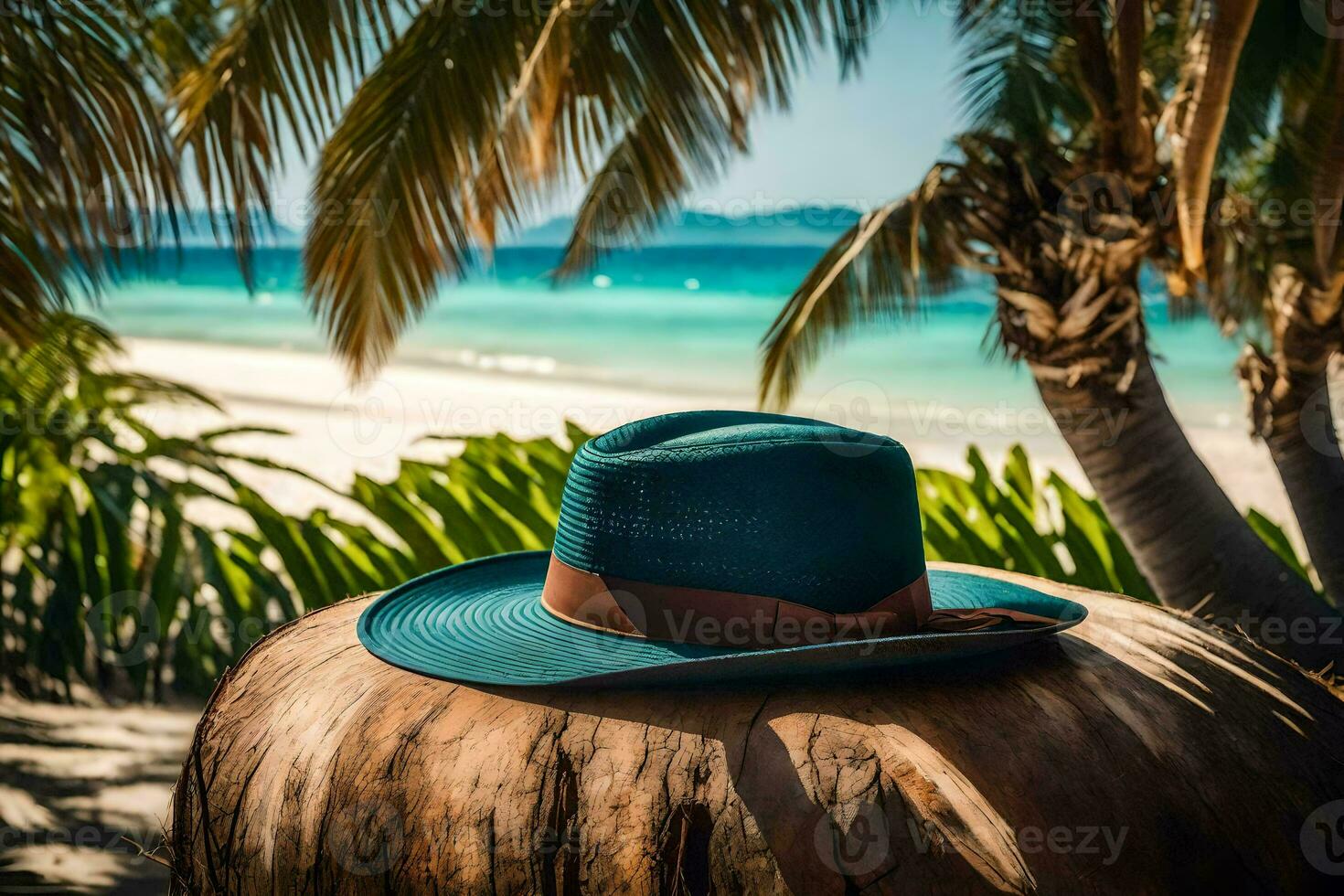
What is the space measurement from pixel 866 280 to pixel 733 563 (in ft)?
7.99

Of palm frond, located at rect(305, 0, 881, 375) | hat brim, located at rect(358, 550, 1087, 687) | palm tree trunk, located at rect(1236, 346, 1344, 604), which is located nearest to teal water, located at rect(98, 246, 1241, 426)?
palm tree trunk, located at rect(1236, 346, 1344, 604)

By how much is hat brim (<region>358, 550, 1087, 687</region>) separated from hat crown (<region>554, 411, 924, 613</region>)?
12 cm

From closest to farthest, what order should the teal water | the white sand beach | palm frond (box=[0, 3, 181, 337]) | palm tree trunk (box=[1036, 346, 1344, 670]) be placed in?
palm frond (box=[0, 3, 181, 337])
palm tree trunk (box=[1036, 346, 1344, 670])
the white sand beach
the teal water

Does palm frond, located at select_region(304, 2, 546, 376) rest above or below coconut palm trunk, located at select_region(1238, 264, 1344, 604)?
above

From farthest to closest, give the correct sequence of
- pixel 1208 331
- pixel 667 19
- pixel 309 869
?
1. pixel 1208 331
2. pixel 667 19
3. pixel 309 869

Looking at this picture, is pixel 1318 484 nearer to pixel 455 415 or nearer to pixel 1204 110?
pixel 1204 110

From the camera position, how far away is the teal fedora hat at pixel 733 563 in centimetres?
142

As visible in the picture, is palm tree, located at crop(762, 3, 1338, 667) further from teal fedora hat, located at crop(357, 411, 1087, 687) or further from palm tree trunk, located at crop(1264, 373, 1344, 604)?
teal fedora hat, located at crop(357, 411, 1087, 687)

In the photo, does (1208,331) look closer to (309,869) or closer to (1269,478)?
(1269,478)

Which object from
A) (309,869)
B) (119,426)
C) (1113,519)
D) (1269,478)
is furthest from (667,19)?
(1269,478)

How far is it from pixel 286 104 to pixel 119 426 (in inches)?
77.9

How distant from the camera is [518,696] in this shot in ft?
4.36

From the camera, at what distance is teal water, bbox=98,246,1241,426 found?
55.5 ft

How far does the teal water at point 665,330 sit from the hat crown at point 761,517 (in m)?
8.95
